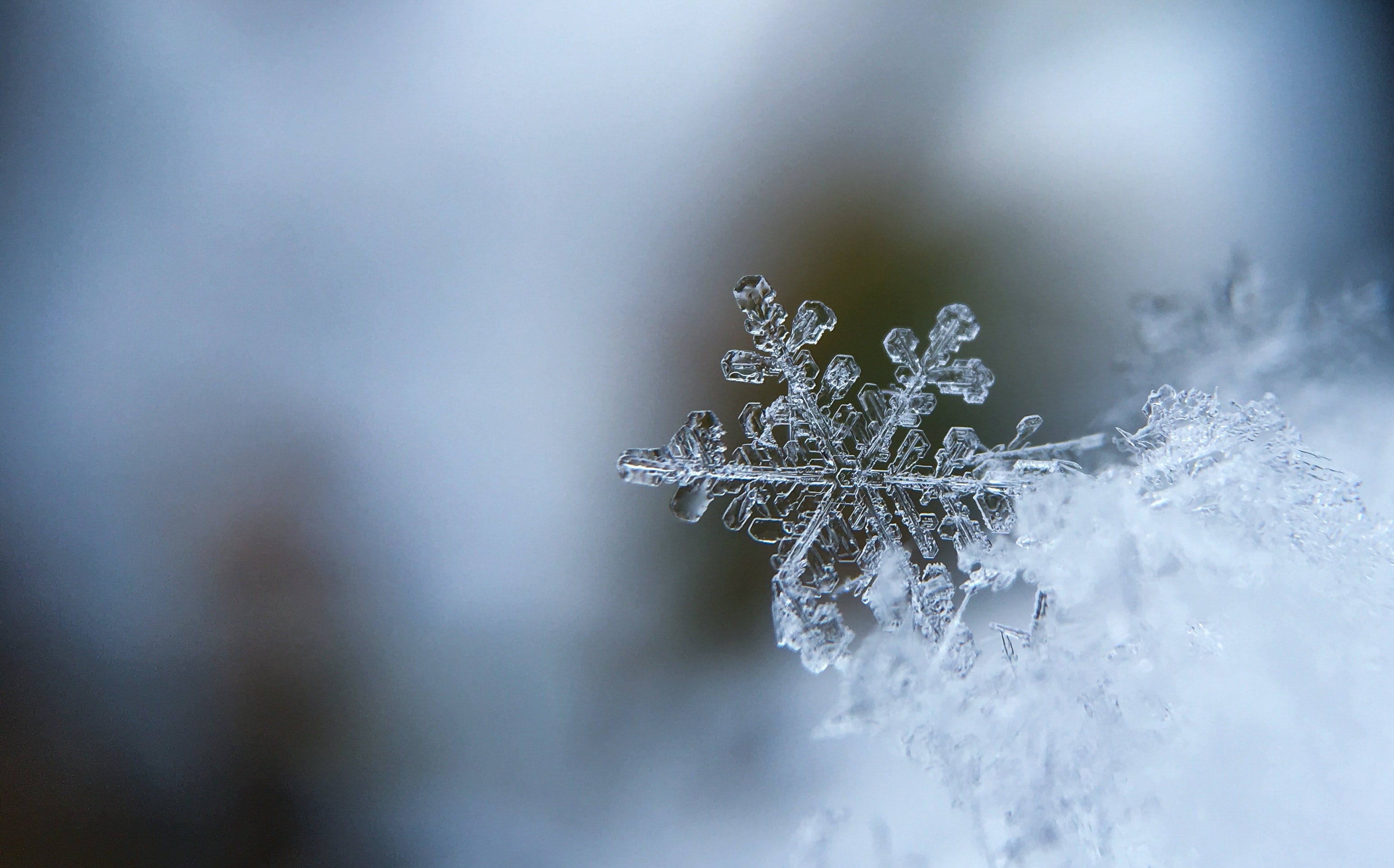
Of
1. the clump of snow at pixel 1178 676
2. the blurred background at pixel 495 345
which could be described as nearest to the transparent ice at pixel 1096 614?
the clump of snow at pixel 1178 676

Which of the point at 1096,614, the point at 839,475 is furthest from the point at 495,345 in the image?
the point at 1096,614

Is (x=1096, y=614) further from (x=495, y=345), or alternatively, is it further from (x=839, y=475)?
(x=495, y=345)

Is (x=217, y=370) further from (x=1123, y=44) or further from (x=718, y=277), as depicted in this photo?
(x=1123, y=44)

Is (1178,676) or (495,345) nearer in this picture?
(1178,676)

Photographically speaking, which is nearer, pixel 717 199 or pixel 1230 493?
pixel 1230 493

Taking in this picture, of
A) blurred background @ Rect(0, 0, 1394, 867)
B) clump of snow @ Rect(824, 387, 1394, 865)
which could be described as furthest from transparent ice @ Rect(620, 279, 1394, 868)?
blurred background @ Rect(0, 0, 1394, 867)

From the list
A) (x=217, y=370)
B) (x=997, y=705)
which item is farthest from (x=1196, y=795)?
(x=217, y=370)

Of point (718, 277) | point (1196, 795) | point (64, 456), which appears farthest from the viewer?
point (718, 277)
